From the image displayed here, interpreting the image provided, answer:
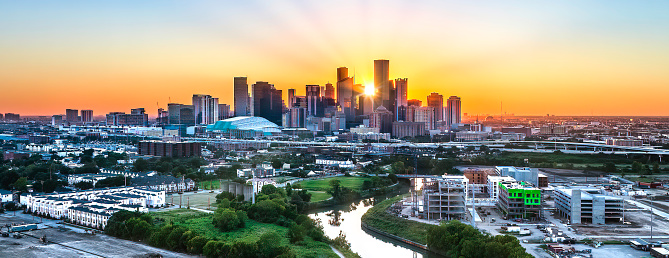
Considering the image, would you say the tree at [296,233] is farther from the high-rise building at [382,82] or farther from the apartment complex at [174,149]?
the high-rise building at [382,82]

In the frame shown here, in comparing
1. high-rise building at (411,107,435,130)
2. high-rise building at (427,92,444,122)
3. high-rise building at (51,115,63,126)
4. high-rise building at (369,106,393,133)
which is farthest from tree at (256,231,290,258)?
high-rise building at (51,115,63,126)

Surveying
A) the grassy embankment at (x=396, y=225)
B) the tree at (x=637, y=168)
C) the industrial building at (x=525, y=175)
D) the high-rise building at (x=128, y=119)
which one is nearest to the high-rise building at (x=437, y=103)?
the high-rise building at (x=128, y=119)

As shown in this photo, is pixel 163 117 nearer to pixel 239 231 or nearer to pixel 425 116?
pixel 425 116

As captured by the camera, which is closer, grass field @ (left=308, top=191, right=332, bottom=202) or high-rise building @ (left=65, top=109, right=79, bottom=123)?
grass field @ (left=308, top=191, right=332, bottom=202)

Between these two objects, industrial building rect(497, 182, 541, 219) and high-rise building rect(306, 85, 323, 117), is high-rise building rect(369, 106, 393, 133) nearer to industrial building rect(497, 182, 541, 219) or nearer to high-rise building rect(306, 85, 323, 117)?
high-rise building rect(306, 85, 323, 117)

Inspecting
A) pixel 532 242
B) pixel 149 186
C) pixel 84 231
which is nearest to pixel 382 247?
pixel 532 242

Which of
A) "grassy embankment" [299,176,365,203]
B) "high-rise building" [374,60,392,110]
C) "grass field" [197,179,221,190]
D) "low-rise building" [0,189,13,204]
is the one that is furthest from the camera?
"high-rise building" [374,60,392,110]
